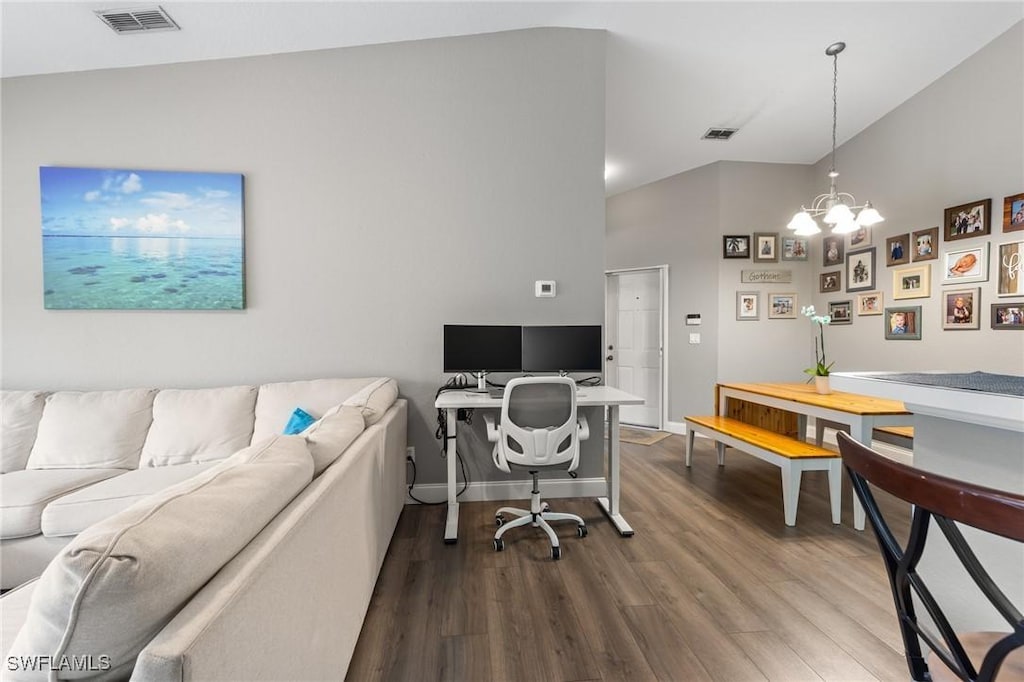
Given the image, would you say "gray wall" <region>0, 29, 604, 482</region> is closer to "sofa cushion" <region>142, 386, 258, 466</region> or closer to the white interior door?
"sofa cushion" <region>142, 386, 258, 466</region>

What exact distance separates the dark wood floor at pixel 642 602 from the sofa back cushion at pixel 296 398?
2.81 ft

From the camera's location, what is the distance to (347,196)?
2920 millimetres

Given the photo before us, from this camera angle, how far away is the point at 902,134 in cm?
384

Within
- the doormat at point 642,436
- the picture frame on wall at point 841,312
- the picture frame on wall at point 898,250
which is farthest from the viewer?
the doormat at point 642,436

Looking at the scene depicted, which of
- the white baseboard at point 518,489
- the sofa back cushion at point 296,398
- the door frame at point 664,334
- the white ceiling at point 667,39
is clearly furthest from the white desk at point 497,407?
the door frame at point 664,334

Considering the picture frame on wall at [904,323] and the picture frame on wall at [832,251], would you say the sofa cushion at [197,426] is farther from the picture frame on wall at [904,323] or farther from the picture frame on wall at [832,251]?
the picture frame on wall at [832,251]

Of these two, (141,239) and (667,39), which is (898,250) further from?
(141,239)

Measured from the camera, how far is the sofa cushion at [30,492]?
6.02 feet

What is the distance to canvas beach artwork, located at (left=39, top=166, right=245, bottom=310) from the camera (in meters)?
2.76

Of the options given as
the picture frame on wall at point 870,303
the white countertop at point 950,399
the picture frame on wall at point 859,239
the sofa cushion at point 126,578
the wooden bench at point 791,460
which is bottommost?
the wooden bench at point 791,460

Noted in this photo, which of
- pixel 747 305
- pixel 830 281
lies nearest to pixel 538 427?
pixel 747 305

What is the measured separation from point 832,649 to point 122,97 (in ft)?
15.6

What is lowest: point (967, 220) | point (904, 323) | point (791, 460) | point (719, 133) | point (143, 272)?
point (791, 460)

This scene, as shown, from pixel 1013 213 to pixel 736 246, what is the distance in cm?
202
